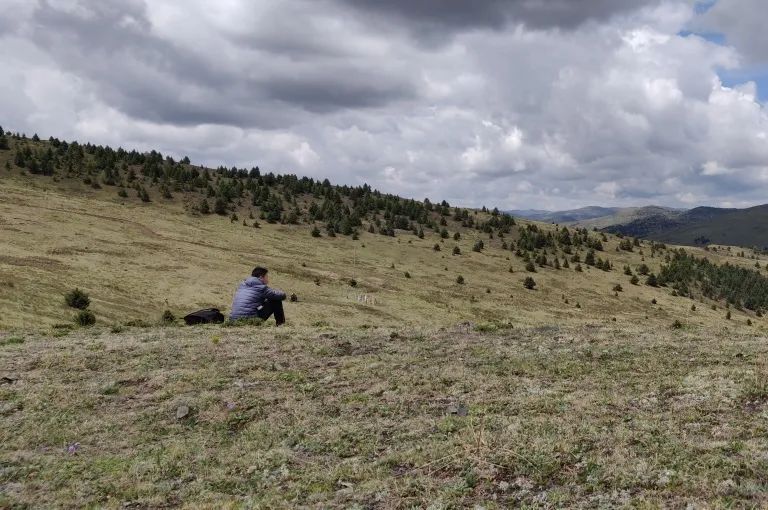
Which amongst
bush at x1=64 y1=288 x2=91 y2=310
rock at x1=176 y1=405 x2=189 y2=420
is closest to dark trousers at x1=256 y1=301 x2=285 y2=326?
rock at x1=176 y1=405 x2=189 y2=420

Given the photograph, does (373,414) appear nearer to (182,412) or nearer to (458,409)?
(458,409)

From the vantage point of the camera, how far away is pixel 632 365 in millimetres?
12625

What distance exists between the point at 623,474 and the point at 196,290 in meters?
43.3

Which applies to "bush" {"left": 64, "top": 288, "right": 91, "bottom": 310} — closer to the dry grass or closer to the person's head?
the person's head

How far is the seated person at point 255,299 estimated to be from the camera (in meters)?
21.5

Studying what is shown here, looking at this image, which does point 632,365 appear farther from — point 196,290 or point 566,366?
point 196,290

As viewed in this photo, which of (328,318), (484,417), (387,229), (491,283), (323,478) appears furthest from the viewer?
(387,229)

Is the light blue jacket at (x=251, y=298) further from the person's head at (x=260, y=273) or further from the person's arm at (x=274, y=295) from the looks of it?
the person's head at (x=260, y=273)

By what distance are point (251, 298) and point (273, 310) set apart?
1.08m

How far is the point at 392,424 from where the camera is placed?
32.7 feet

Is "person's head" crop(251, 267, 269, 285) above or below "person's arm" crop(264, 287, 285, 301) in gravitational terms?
above

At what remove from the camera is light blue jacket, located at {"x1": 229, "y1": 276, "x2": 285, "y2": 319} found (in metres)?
21.5

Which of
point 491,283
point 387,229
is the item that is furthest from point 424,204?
point 491,283

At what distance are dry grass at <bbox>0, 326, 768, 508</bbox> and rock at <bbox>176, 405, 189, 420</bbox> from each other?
0.25 ft
